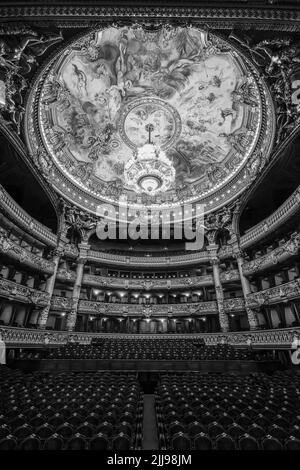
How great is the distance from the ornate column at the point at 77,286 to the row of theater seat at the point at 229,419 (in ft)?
51.2

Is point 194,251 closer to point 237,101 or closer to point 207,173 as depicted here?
point 207,173

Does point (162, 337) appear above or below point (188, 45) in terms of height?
below

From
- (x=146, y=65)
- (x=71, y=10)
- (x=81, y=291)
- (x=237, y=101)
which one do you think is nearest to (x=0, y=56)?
(x=71, y=10)

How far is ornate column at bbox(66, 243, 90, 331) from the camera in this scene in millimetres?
19581

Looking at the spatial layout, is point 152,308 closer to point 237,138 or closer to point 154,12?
point 237,138

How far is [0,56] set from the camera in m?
9.40

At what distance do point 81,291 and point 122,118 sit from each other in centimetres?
1704

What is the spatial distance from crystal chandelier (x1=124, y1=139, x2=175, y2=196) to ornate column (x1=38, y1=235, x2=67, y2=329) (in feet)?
31.9

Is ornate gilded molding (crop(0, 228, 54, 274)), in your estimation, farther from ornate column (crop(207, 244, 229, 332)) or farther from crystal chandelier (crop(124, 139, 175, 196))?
ornate column (crop(207, 244, 229, 332))

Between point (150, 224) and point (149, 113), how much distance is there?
34.4 ft

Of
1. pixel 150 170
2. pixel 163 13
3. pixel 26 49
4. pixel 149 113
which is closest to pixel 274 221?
pixel 150 170

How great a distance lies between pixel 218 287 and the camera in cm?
2098

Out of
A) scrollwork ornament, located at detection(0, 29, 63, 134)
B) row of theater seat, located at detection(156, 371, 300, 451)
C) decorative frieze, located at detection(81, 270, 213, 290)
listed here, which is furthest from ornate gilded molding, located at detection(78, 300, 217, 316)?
row of theater seat, located at detection(156, 371, 300, 451)

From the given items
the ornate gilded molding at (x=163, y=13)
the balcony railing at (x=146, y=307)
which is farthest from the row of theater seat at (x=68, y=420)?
the balcony railing at (x=146, y=307)
